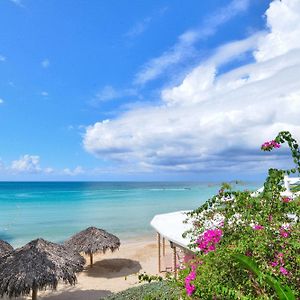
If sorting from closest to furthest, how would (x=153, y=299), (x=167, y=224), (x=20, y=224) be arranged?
(x=153, y=299) < (x=167, y=224) < (x=20, y=224)

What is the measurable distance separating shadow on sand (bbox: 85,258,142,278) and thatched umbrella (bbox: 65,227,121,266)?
28.1 inches

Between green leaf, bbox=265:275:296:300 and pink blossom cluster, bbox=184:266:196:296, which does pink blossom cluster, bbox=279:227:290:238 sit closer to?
green leaf, bbox=265:275:296:300

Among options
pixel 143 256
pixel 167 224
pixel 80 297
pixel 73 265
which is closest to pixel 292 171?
pixel 167 224

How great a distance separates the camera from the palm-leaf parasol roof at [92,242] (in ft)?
46.0

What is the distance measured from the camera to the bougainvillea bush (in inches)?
136

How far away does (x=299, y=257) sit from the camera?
3.46 metres

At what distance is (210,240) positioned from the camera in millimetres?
4262

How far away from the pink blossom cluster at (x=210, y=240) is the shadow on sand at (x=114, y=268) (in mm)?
Result: 10286

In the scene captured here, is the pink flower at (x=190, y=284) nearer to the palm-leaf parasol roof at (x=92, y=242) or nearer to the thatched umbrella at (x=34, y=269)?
the thatched umbrella at (x=34, y=269)

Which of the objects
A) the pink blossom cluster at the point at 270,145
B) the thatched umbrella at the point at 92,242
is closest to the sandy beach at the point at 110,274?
the thatched umbrella at the point at 92,242

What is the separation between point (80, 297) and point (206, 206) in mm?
8019

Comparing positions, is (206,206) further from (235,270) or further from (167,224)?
(167,224)

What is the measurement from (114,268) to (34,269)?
19.4 ft

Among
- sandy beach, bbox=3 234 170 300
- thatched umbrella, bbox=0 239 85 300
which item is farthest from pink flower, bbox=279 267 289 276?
thatched umbrella, bbox=0 239 85 300
